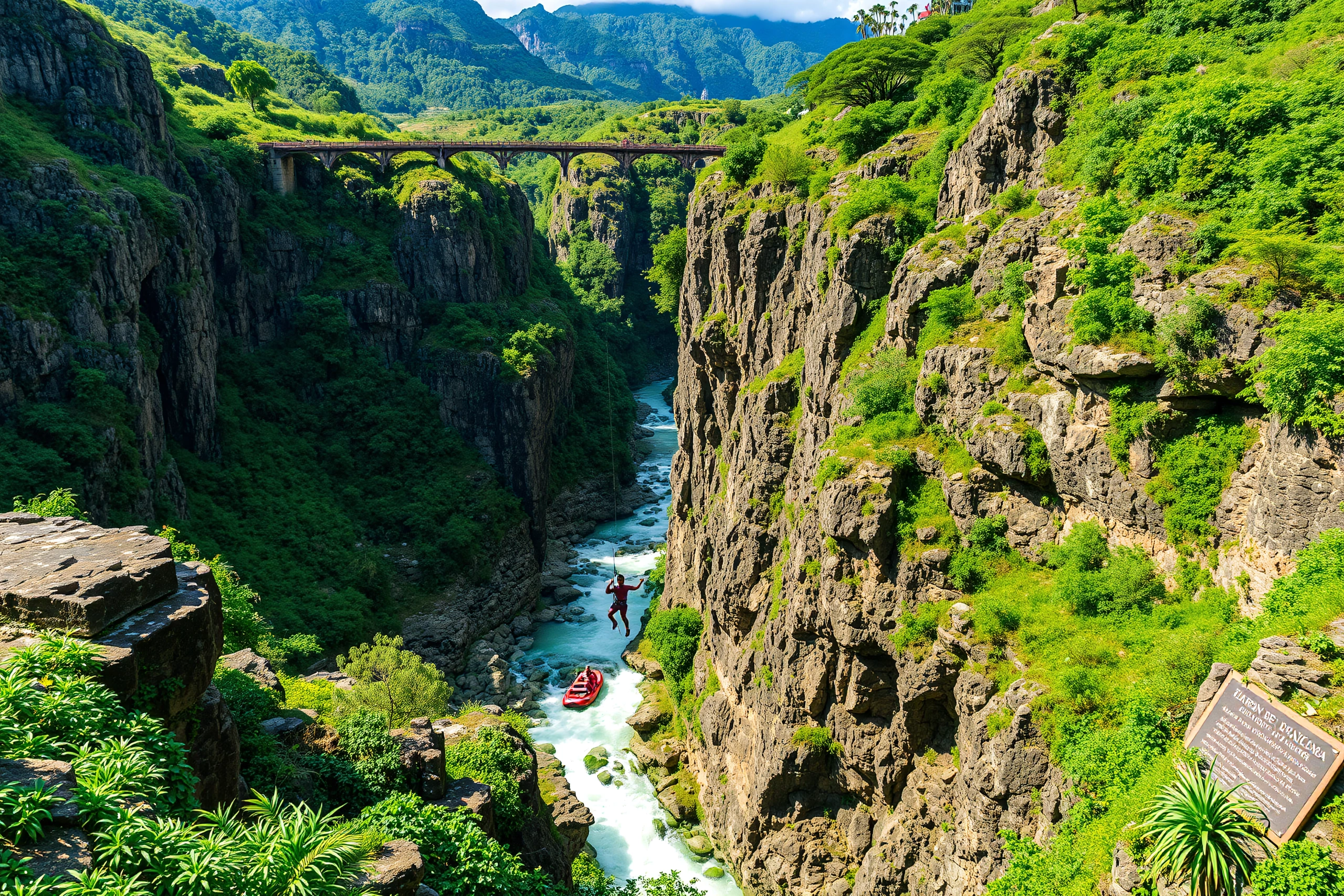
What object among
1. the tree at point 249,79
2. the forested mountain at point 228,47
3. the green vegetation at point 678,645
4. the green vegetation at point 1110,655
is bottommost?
the green vegetation at point 678,645

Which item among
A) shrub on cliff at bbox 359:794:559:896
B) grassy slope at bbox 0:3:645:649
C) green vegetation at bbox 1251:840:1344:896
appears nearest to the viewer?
green vegetation at bbox 1251:840:1344:896

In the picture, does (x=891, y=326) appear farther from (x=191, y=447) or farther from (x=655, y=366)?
(x=655, y=366)

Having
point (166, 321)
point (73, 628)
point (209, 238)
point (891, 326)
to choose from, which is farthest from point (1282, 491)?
point (209, 238)

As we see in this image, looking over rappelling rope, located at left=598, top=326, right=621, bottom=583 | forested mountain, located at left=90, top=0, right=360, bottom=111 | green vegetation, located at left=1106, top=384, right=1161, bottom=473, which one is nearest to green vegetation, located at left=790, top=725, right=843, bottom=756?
green vegetation, located at left=1106, top=384, right=1161, bottom=473

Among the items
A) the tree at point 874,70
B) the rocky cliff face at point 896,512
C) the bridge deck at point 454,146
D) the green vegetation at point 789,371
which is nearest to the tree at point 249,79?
the bridge deck at point 454,146

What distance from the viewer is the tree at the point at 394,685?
35062 mm

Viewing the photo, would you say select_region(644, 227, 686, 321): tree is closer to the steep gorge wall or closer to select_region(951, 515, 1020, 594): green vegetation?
the steep gorge wall

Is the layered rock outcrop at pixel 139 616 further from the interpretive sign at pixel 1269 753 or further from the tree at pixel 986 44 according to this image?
the tree at pixel 986 44

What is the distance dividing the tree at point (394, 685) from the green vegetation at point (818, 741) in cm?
1773

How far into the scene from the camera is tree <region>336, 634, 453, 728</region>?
115 feet

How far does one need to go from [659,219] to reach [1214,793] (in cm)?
12568

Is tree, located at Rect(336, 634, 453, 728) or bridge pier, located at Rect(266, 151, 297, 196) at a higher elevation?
bridge pier, located at Rect(266, 151, 297, 196)

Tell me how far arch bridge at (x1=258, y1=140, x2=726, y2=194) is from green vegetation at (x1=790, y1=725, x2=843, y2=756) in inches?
2475

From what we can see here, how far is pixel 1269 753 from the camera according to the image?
13086 mm
